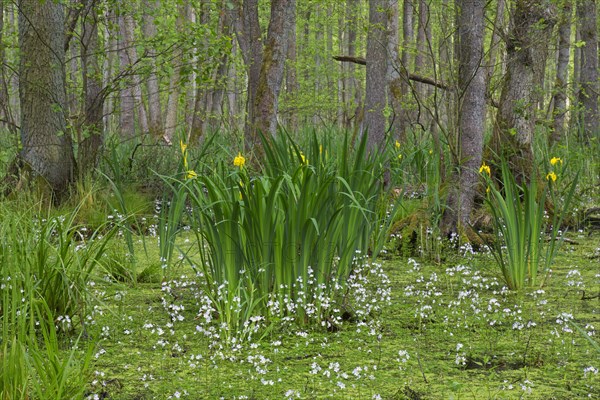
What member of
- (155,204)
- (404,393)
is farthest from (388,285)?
(155,204)

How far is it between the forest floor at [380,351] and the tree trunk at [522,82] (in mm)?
2284

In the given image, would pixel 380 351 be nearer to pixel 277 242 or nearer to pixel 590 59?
pixel 277 242

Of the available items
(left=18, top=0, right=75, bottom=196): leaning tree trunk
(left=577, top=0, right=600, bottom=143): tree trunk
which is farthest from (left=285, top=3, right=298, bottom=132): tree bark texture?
(left=18, top=0, right=75, bottom=196): leaning tree trunk

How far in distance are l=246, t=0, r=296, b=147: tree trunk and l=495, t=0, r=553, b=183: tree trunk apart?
186cm

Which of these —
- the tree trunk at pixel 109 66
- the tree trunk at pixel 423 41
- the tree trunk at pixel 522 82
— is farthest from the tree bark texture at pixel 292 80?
the tree trunk at pixel 522 82

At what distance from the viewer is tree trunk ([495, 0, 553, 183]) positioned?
5926 millimetres

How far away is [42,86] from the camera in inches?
232

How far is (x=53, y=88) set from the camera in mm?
5949

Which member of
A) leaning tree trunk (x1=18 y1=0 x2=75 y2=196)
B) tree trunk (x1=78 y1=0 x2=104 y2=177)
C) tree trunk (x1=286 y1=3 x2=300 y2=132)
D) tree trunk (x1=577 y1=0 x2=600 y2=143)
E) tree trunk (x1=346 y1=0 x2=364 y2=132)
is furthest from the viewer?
tree trunk (x1=286 y1=3 x2=300 y2=132)

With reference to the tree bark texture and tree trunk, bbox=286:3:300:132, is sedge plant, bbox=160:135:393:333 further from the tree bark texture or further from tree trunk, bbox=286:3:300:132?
the tree bark texture

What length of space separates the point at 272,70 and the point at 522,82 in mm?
2120

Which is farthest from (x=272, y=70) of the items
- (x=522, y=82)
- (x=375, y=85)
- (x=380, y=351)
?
(x=380, y=351)

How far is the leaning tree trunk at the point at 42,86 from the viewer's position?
19.2ft

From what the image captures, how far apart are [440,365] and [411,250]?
8.33ft
